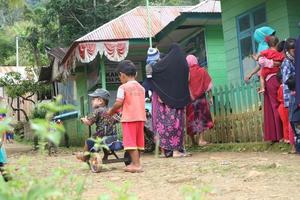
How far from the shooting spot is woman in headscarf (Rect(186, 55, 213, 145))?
8789 mm

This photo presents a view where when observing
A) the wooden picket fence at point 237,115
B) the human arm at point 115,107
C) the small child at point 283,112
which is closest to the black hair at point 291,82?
the small child at point 283,112

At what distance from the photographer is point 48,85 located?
25.1 meters

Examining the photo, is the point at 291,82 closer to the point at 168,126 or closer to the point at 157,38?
the point at 168,126

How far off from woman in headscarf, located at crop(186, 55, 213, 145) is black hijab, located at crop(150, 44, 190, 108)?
100cm

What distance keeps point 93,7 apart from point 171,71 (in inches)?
757

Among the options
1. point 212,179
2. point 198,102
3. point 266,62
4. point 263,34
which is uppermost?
point 263,34

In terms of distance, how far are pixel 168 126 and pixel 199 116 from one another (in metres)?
1.44

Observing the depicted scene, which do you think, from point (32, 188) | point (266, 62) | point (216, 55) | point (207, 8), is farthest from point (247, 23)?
point (32, 188)

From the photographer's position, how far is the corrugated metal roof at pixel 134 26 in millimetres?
14016

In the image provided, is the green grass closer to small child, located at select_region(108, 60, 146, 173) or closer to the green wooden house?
small child, located at select_region(108, 60, 146, 173)

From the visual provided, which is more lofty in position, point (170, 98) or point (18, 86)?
point (18, 86)

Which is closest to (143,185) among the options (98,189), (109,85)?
(98,189)

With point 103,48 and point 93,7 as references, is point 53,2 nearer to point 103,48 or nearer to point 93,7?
point 93,7

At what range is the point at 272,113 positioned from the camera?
7562mm
